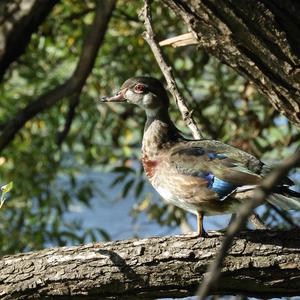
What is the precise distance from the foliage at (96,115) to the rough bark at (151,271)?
243 cm

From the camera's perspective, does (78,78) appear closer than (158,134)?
No

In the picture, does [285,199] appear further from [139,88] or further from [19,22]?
[19,22]

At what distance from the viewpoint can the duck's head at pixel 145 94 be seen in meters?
3.89

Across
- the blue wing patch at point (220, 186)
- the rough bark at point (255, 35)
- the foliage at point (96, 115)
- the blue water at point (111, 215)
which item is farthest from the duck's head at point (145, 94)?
the blue water at point (111, 215)

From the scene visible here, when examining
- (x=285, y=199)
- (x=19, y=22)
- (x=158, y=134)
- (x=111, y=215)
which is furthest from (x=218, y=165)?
(x=111, y=215)

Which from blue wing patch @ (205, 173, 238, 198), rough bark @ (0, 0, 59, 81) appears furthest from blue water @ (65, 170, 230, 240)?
blue wing patch @ (205, 173, 238, 198)

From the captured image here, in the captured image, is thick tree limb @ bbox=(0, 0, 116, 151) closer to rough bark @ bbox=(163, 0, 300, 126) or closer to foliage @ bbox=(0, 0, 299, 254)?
foliage @ bbox=(0, 0, 299, 254)

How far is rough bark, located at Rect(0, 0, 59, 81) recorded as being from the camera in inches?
196

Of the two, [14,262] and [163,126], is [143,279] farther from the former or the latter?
[163,126]

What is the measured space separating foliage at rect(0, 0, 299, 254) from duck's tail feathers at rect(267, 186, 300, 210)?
223 cm

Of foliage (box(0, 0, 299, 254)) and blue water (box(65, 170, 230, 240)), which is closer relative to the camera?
foliage (box(0, 0, 299, 254))

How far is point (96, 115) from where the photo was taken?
5.81 metres

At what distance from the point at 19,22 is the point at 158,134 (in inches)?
63.1

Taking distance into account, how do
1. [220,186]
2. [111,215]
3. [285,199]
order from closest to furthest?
→ [285,199] < [220,186] < [111,215]
